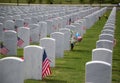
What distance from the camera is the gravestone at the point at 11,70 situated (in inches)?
403

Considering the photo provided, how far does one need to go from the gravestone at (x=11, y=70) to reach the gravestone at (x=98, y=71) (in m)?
1.78

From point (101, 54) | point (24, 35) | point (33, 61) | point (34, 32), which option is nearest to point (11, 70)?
point (33, 61)

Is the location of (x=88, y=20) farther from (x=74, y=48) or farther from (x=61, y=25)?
(x=74, y=48)

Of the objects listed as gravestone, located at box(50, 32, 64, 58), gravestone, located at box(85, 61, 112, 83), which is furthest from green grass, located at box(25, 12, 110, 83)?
gravestone, located at box(85, 61, 112, 83)

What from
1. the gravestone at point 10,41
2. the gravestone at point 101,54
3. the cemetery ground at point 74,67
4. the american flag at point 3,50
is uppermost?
the gravestone at point 101,54

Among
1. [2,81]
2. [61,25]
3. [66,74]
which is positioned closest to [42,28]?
[61,25]

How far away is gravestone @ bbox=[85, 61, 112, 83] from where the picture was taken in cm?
993

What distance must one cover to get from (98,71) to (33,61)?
2.98m

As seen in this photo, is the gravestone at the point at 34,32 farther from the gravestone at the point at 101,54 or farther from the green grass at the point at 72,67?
the gravestone at the point at 101,54

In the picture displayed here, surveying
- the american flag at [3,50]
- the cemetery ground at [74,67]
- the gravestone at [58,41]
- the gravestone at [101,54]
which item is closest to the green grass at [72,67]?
the cemetery ground at [74,67]

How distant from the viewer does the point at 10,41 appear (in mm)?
16375

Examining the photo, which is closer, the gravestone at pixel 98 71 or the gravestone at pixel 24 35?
the gravestone at pixel 98 71

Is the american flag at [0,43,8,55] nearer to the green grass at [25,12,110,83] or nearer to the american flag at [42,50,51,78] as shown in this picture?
the green grass at [25,12,110,83]

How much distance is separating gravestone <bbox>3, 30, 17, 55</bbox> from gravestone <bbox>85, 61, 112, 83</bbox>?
21.8ft
